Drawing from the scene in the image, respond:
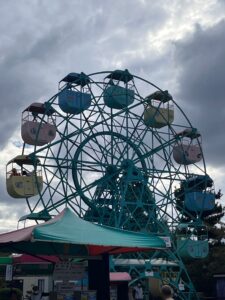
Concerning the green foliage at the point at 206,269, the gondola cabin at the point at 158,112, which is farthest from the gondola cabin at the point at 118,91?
the green foliage at the point at 206,269

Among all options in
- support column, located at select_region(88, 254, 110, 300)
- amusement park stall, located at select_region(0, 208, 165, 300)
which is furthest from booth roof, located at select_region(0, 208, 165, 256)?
support column, located at select_region(88, 254, 110, 300)

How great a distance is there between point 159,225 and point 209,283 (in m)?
12.7

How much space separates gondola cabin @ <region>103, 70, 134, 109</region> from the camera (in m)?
28.1

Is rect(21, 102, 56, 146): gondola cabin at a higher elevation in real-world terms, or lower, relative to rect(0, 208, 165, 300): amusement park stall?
higher

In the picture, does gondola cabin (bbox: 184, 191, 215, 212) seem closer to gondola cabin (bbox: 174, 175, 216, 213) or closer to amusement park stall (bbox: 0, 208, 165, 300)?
gondola cabin (bbox: 174, 175, 216, 213)

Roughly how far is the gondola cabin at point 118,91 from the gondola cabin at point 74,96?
1261 millimetres

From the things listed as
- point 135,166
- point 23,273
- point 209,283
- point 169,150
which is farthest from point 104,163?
point 209,283

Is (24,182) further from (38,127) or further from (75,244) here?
(75,244)

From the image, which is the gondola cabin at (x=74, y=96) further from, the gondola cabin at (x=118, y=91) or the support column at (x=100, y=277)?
the support column at (x=100, y=277)

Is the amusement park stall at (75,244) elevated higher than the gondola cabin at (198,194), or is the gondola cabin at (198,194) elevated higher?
the gondola cabin at (198,194)

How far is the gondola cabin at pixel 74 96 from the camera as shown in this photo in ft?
85.4

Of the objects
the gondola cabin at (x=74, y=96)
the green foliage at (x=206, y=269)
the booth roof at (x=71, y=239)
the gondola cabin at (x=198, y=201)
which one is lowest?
the booth roof at (x=71, y=239)

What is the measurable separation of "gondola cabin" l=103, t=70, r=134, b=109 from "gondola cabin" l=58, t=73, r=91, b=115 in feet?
4.14

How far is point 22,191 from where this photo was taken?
25172mm
